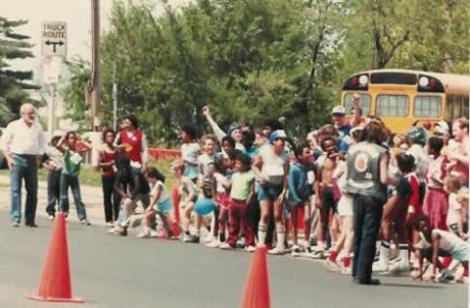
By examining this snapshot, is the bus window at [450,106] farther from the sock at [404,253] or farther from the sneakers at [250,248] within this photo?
the sock at [404,253]

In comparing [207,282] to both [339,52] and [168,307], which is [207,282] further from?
[339,52]

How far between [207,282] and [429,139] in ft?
13.2

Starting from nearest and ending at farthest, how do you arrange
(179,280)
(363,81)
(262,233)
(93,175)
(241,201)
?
(179,280), (262,233), (241,201), (363,81), (93,175)

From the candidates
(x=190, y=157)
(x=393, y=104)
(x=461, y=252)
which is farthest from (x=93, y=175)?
(x=461, y=252)

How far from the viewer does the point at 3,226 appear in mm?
22688

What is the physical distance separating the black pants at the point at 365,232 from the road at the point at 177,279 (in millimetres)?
223

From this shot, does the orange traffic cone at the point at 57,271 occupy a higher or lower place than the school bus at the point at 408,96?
lower

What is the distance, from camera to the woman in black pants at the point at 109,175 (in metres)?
23.1

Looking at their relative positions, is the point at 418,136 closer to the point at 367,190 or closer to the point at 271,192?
the point at 271,192

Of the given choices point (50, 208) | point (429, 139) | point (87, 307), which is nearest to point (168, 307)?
point (87, 307)

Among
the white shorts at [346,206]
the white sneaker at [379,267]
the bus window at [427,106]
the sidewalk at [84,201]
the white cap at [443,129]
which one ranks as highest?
the bus window at [427,106]

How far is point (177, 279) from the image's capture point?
1642 centimetres

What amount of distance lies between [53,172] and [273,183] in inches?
216

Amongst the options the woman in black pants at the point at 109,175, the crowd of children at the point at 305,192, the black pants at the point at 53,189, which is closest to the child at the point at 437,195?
the crowd of children at the point at 305,192
